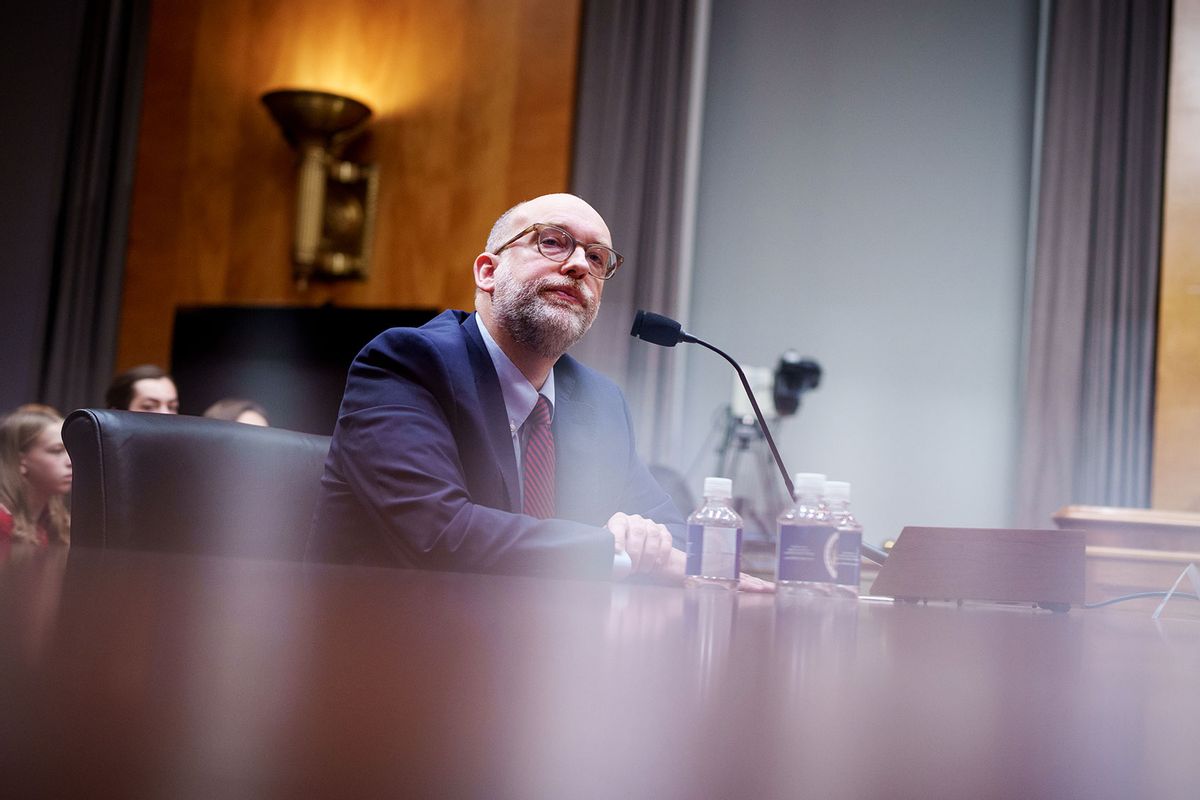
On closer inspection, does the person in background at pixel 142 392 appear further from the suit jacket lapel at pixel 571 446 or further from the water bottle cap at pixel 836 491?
the water bottle cap at pixel 836 491

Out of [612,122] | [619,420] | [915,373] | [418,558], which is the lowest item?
[418,558]

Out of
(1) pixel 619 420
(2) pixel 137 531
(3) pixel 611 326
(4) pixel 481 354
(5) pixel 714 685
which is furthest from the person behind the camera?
(3) pixel 611 326

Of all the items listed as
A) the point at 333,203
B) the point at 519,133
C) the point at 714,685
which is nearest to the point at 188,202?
the point at 333,203

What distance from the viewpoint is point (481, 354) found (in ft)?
6.02

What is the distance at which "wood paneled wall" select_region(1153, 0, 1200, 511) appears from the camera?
3861 mm

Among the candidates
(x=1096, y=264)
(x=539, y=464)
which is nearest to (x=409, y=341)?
(x=539, y=464)

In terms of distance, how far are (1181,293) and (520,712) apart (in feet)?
13.9

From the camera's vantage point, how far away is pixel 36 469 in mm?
2760

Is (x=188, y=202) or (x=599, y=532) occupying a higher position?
(x=188, y=202)

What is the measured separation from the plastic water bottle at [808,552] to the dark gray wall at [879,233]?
126 inches

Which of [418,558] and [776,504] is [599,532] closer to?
[418,558]

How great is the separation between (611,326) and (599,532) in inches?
120

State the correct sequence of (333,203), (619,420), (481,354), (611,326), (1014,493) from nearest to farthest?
1. (481,354)
2. (619,420)
3. (1014,493)
4. (611,326)
5. (333,203)

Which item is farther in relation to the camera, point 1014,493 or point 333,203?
point 333,203
